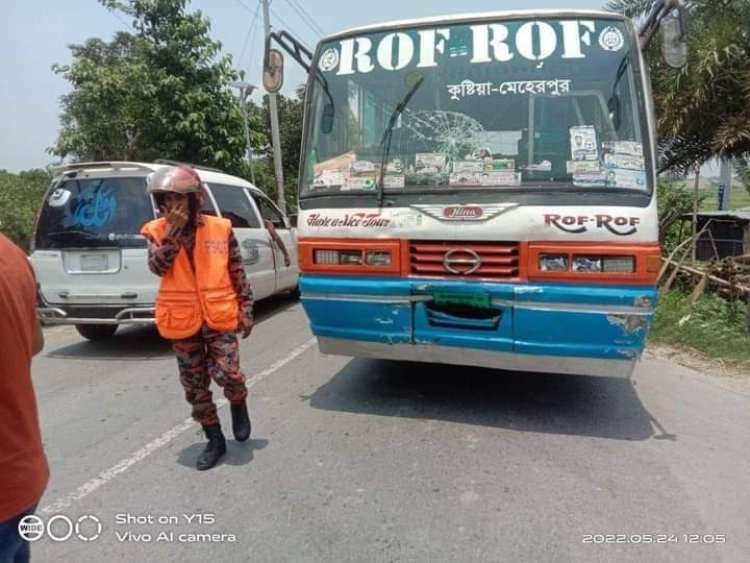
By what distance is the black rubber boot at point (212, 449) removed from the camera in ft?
12.2

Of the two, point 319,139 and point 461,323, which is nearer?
point 461,323

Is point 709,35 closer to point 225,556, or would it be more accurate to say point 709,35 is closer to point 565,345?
point 565,345

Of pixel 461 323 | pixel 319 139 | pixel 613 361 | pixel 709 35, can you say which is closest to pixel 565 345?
pixel 613 361

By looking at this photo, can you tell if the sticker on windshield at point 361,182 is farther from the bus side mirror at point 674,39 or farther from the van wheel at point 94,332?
the van wheel at point 94,332

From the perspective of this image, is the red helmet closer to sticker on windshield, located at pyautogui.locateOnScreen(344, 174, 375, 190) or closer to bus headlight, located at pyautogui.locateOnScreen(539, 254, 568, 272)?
sticker on windshield, located at pyautogui.locateOnScreen(344, 174, 375, 190)

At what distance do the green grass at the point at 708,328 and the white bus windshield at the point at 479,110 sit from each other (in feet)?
10.7

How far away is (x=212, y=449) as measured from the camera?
3775mm

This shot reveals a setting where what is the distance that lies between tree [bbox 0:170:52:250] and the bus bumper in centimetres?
636

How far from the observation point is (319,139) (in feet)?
15.4

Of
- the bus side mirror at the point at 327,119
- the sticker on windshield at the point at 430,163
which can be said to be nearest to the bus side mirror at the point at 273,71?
the bus side mirror at the point at 327,119

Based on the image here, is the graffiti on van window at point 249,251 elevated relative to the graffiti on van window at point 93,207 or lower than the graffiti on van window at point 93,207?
lower

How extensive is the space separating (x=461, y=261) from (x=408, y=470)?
4.49 ft

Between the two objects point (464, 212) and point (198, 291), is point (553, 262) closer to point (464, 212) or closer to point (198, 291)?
point (464, 212)

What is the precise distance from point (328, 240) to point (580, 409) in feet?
7.37
